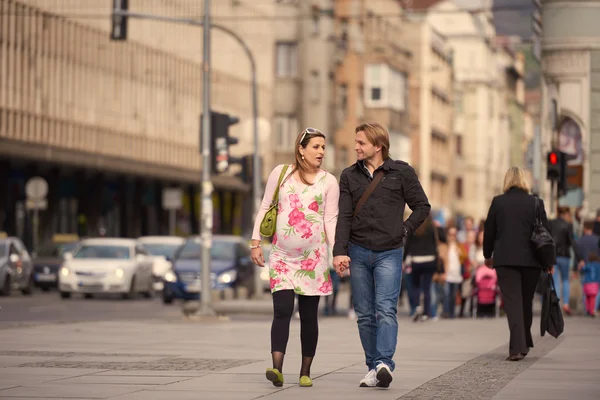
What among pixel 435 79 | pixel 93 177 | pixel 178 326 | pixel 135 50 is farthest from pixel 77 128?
pixel 435 79

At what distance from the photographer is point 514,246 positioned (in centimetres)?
1734

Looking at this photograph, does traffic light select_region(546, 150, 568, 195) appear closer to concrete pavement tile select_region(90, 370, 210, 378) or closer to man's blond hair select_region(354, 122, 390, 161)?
concrete pavement tile select_region(90, 370, 210, 378)

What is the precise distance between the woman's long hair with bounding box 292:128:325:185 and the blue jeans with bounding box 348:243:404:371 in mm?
656

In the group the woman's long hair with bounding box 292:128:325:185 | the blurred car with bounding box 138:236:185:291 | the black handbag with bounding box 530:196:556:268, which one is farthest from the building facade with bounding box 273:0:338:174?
the woman's long hair with bounding box 292:128:325:185

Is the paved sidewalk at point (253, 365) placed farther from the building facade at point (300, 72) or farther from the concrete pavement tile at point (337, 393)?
the building facade at point (300, 72)

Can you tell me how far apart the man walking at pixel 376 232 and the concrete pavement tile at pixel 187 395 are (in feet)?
3.80

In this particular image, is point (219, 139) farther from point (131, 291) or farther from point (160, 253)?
point (160, 253)

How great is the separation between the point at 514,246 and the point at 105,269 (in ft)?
86.2

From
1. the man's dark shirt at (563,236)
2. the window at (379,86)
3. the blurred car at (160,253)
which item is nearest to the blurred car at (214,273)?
the blurred car at (160,253)

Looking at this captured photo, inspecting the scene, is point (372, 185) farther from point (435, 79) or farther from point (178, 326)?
point (435, 79)

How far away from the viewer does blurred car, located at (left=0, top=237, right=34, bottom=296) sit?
4138cm

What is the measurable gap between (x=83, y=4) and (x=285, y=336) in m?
58.5

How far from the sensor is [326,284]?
45.0 feet

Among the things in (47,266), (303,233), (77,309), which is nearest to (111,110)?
(47,266)
